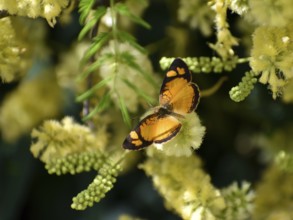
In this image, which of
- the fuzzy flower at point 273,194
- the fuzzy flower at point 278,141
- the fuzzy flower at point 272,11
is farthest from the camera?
the fuzzy flower at point 278,141

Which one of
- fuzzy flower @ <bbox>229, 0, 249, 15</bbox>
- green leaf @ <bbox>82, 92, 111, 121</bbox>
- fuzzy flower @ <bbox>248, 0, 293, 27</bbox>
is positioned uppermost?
fuzzy flower @ <bbox>229, 0, 249, 15</bbox>

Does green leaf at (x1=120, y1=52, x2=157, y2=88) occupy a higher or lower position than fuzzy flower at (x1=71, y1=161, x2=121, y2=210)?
higher

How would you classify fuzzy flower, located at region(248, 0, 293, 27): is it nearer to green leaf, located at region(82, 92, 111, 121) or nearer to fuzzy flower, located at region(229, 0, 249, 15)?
fuzzy flower, located at region(229, 0, 249, 15)

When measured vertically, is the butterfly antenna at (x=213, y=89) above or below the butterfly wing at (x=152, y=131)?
above

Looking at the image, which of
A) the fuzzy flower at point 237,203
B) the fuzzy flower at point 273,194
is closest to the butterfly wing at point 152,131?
the fuzzy flower at point 237,203

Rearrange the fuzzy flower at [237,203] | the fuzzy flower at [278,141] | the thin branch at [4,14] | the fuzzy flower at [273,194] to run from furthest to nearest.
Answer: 1. the fuzzy flower at [278,141]
2. the fuzzy flower at [273,194]
3. the fuzzy flower at [237,203]
4. the thin branch at [4,14]

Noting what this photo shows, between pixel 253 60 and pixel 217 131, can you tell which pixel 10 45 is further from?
pixel 217 131

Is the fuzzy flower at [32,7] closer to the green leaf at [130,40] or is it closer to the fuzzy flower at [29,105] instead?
the green leaf at [130,40]

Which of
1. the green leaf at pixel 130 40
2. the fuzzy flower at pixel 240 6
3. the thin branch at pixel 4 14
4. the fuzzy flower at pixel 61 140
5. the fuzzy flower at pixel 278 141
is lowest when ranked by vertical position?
the fuzzy flower at pixel 61 140

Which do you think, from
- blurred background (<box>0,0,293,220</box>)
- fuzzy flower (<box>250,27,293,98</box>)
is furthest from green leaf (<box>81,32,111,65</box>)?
blurred background (<box>0,0,293,220</box>)
